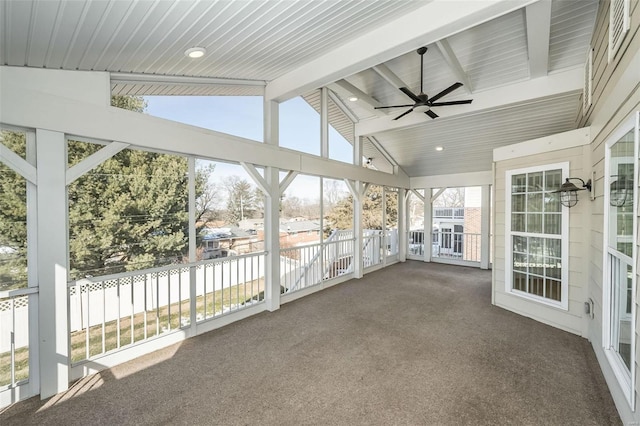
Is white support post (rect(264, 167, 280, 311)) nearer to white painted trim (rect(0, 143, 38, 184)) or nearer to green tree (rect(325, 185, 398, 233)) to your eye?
green tree (rect(325, 185, 398, 233))

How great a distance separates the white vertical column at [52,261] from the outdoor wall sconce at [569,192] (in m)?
5.25

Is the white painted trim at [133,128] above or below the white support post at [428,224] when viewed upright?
above

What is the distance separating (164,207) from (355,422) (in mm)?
2907

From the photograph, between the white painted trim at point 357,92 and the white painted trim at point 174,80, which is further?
the white painted trim at point 357,92

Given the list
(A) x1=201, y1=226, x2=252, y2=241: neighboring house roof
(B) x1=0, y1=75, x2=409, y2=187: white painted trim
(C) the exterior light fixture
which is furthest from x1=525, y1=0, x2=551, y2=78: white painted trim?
(A) x1=201, y1=226, x2=252, y2=241: neighboring house roof

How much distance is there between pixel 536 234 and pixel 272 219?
384 cm

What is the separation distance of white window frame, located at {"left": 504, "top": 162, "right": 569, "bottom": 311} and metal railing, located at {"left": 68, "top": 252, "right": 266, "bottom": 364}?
394cm

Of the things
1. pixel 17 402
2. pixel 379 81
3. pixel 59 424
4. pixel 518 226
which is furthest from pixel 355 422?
pixel 379 81

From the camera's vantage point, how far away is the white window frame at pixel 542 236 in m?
3.64

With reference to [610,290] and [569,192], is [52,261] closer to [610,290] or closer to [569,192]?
[610,290]

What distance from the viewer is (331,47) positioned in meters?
3.31

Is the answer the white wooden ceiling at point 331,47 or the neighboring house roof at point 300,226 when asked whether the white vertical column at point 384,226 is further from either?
the neighboring house roof at point 300,226

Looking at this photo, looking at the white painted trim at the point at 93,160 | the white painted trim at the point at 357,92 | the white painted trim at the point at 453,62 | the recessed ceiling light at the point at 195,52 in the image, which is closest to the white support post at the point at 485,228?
the white painted trim at the point at 453,62

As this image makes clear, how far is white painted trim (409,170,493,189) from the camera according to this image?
24.4ft
